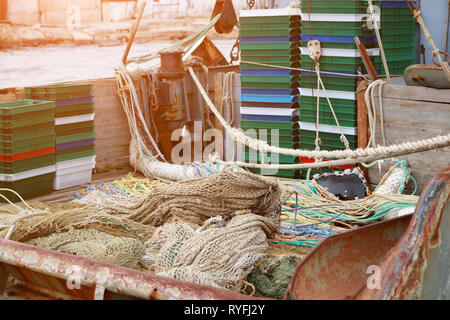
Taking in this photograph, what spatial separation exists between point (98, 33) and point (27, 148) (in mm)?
17401

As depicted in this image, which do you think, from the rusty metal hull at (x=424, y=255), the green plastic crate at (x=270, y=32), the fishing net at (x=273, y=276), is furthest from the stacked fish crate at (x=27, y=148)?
the rusty metal hull at (x=424, y=255)

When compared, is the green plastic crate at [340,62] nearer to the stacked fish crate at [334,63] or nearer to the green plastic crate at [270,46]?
the stacked fish crate at [334,63]

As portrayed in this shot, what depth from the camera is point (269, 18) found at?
6.69 metres

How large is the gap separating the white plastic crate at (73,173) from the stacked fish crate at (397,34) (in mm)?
3251

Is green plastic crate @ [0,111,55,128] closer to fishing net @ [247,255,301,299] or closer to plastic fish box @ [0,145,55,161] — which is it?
plastic fish box @ [0,145,55,161]

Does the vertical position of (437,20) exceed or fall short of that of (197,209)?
it exceeds it

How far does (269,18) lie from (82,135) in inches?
91.2

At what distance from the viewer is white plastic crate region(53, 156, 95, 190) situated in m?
6.70

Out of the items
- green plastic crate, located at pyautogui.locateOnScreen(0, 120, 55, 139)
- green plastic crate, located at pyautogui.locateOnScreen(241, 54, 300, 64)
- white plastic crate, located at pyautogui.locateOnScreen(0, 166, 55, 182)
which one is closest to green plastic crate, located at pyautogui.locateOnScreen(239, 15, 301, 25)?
green plastic crate, located at pyautogui.locateOnScreen(241, 54, 300, 64)

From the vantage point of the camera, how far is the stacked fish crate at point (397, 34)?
648cm

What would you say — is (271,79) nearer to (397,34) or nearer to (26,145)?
(397,34)

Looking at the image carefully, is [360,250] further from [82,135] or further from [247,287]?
[82,135]

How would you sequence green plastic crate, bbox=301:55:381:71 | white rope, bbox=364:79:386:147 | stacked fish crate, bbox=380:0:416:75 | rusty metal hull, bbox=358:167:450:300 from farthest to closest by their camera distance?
stacked fish crate, bbox=380:0:416:75 → green plastic crate, bbox=301:55:381:71 → white rope, bbox=364:79:386:147 → rusty metal hull, bbox=358:167:450:300

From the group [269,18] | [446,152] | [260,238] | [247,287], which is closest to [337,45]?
[269,18]
